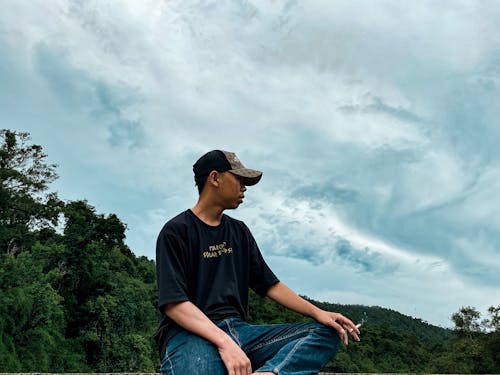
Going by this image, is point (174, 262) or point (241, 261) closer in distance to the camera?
point (174, 262)

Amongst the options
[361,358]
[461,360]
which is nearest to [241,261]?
[461,360]

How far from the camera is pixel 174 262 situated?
2320 millimetres

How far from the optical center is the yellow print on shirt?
241 cm

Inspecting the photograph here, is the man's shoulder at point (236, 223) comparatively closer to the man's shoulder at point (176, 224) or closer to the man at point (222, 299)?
the man at point (222, 299)

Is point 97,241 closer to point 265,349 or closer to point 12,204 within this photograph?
point 12,204

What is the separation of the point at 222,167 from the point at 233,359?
0.77m

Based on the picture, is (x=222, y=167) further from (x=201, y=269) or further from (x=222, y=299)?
(x=222, y=299)

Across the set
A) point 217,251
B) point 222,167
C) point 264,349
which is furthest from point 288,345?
point 222,167

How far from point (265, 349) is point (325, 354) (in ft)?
0.75

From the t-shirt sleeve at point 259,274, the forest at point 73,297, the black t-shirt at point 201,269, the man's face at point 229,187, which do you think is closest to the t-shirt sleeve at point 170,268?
the black t-shirt at point 201,269

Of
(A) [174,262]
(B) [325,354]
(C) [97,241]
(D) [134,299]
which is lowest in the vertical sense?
(B) [325,354]

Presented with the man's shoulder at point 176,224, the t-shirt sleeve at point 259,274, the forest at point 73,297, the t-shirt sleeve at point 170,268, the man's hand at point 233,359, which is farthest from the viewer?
the forest at point 73,297

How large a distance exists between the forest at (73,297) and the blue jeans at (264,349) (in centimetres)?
2412

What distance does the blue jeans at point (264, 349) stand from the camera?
84.1 inches
